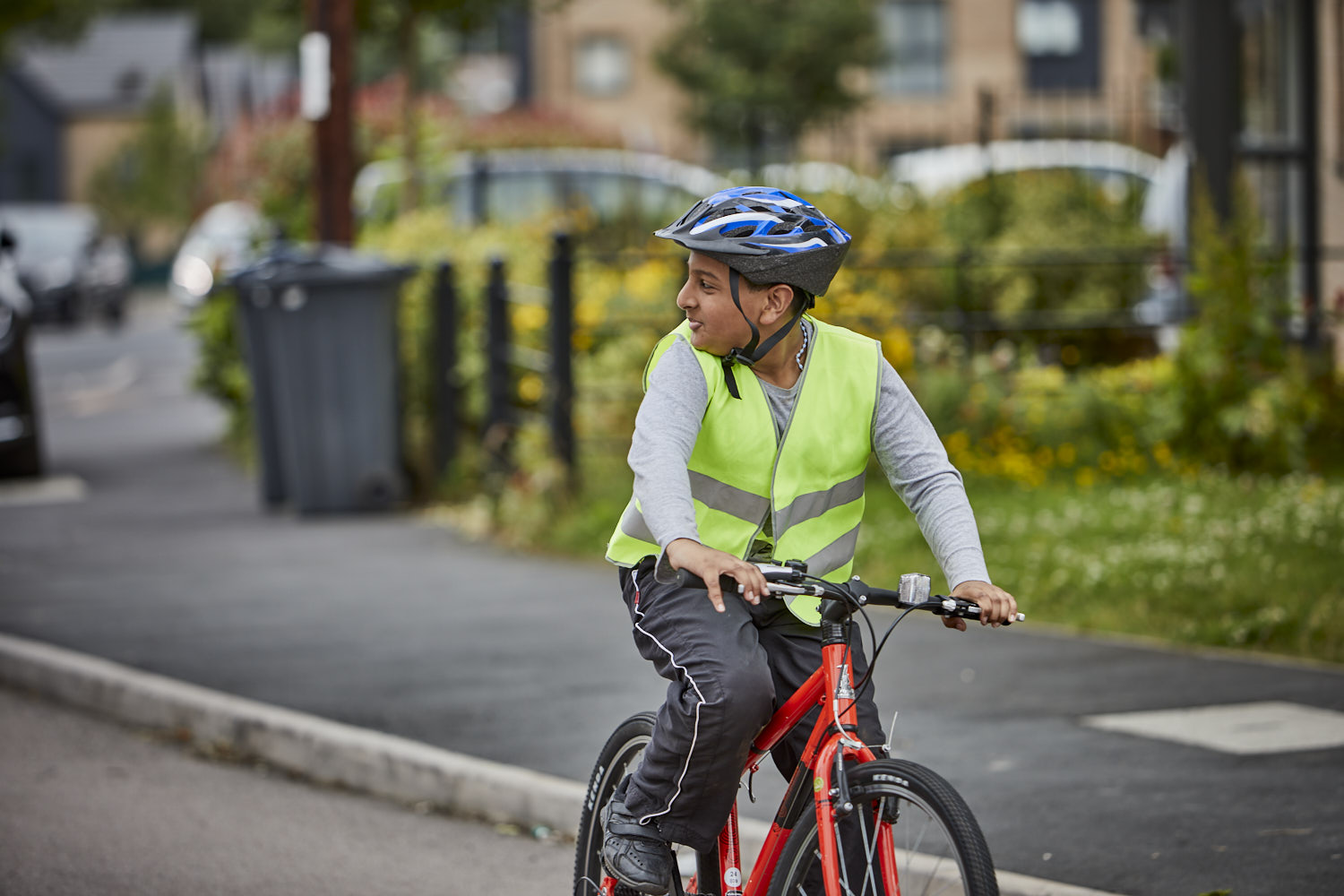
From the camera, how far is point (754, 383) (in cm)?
344

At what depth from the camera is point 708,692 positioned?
3.30m

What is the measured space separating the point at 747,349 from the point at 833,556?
15.9 inches

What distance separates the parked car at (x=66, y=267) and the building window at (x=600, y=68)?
57.2 feet

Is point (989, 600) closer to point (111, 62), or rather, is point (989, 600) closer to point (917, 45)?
point (917, 45)

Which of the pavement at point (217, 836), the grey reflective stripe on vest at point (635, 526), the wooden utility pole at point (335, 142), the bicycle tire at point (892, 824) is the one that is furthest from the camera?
the wooden utility pole at point (335, 142)

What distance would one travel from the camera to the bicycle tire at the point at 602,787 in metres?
3.78

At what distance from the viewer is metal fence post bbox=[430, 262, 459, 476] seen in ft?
38.1

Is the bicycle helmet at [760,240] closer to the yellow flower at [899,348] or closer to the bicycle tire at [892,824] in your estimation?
the bicycle tire at [892,824]

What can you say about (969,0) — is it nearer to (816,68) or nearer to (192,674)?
(816,68)

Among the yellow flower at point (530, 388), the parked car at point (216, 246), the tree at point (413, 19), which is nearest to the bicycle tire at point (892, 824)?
the yellow flower at point (530, 388)

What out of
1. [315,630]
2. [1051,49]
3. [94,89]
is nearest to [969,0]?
[1051,49]

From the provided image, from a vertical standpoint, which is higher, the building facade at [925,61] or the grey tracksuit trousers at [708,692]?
the building facade at [925,61]

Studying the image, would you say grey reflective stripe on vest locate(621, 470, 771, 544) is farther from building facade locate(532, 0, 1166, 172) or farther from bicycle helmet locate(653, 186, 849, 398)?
building facade locate(532, 0, 1166, 172)

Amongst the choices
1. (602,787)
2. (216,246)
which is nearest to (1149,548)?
(602,787)
